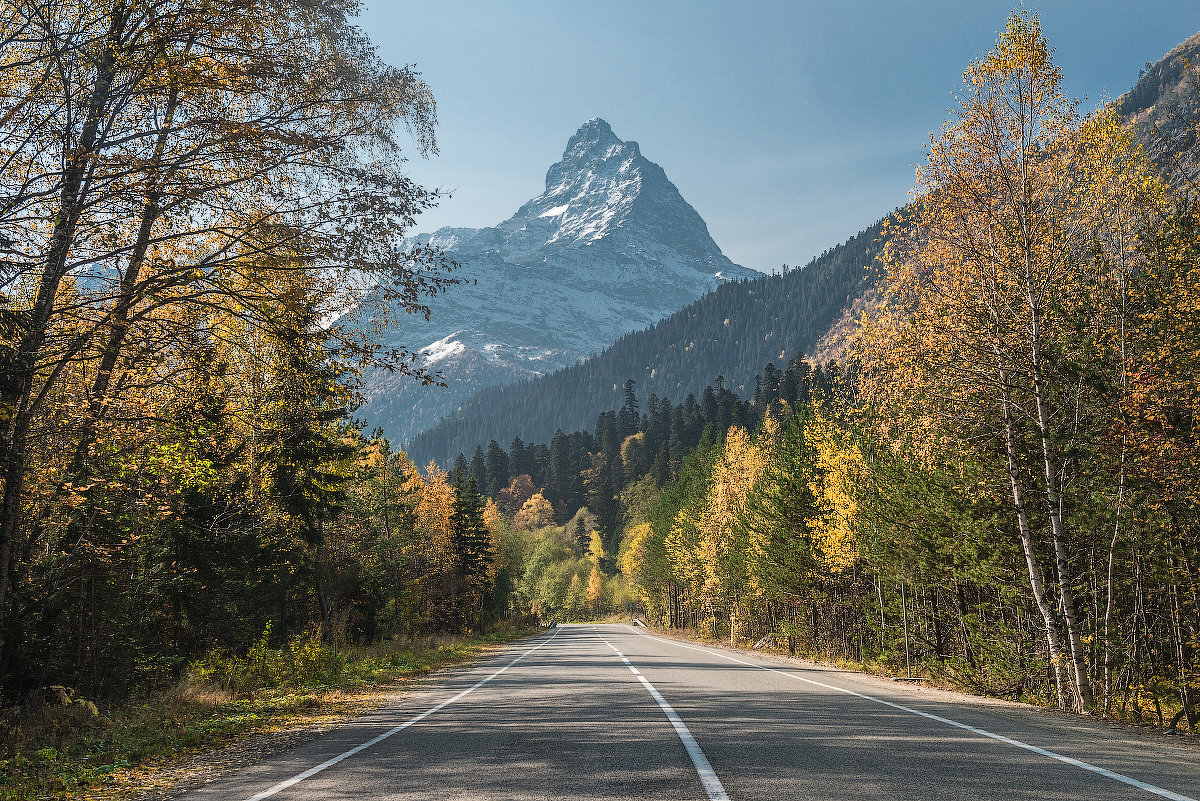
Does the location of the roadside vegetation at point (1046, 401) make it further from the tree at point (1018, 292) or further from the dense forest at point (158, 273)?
the dense forest at point (158, 273)

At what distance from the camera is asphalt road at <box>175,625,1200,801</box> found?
5.83 meters

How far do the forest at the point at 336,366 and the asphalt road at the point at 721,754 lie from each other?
3.86 m

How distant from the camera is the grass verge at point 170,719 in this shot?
7617mm

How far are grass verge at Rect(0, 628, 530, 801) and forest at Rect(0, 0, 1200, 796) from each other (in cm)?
60

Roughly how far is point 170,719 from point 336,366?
602cm

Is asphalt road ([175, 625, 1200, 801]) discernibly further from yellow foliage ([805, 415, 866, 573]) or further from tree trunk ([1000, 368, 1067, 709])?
yellow foliage ([805, 415, 866, 573])

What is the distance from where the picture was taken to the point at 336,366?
9.67 meters

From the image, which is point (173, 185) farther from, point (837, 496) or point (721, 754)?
point (837, 496)

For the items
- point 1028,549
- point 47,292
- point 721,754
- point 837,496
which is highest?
point 47,292

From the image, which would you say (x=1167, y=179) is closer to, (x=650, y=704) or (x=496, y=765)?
(x=650, y=704)

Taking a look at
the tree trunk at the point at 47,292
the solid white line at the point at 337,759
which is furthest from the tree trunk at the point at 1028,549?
the tree trunk at the point at 47,292

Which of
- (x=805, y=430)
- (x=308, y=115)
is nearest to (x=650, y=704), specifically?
(x=308, y=115)

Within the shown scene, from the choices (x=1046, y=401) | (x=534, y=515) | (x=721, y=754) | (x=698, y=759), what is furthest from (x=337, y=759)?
(x=534, y=515)

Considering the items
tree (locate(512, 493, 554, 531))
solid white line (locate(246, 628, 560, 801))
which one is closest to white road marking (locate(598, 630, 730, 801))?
solid white line (locate(246, 628, 560, 801))
